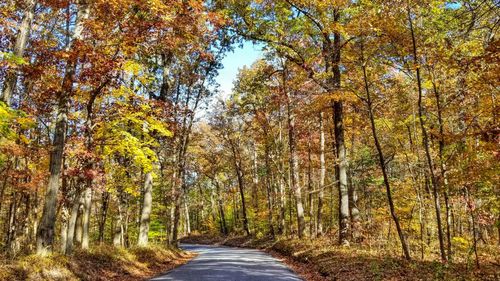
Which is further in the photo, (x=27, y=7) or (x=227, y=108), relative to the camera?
(x=227, y=108)

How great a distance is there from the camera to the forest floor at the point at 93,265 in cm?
892

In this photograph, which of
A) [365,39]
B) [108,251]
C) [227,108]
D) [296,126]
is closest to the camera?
[365,39]

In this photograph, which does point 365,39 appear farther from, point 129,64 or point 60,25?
point 60,25

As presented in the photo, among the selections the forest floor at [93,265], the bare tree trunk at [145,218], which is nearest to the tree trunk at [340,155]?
the forest floor at [93,265]

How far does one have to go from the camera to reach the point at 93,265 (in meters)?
12.2

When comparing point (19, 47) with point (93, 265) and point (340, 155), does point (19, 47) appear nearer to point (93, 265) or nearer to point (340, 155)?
point (93, 265)

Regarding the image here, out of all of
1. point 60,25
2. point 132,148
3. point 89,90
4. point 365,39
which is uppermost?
point 60,25

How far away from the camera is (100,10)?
36.7ft

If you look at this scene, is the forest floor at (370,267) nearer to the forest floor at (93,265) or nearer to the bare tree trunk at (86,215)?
the forest floor at (93,265)

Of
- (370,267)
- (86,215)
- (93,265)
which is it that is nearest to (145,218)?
(86,215)

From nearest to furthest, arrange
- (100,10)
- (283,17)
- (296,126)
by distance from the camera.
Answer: (100,10) → (283,17) → (296,126)

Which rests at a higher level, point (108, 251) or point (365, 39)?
point (365, 39)

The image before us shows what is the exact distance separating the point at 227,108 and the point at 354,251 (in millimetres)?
23282

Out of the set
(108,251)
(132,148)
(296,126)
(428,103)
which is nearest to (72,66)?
(132,148)
